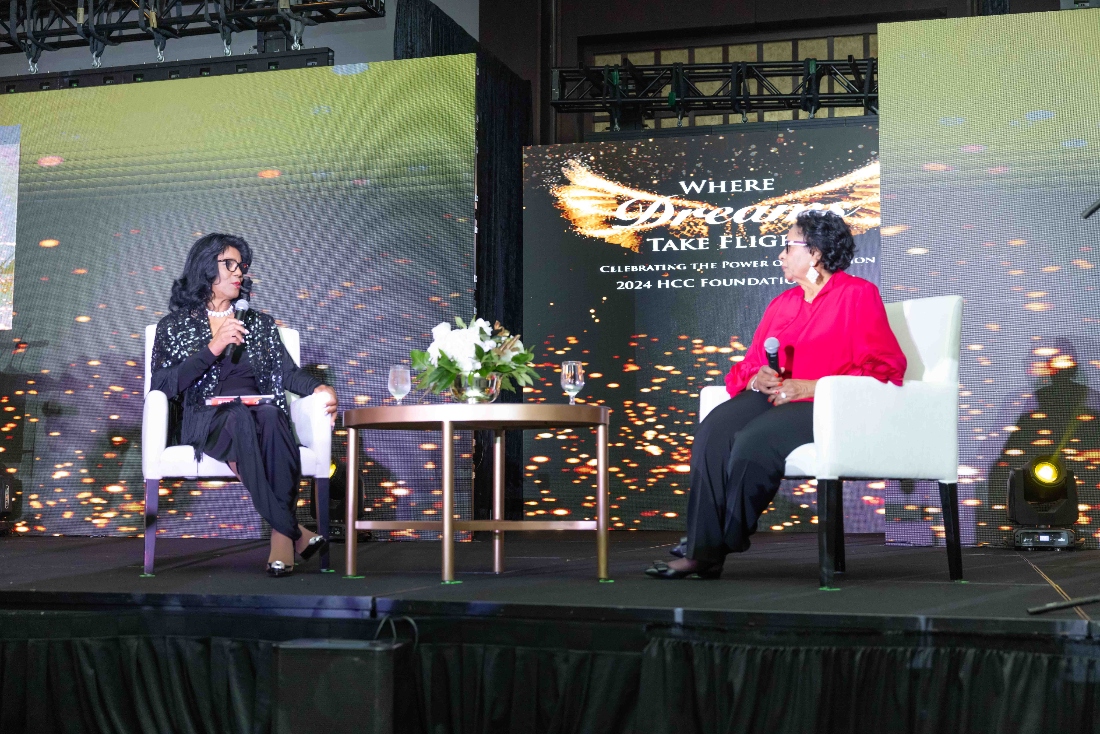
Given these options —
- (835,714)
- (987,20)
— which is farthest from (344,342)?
(835,714)

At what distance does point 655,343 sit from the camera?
6.04 metres

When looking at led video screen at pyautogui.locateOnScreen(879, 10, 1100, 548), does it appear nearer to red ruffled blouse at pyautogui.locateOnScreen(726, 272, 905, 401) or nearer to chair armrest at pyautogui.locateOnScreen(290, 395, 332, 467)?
red ruffled blouse at pyautogui.locateOnScreen(726, 272, 905, 401)

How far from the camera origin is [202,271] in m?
3.92

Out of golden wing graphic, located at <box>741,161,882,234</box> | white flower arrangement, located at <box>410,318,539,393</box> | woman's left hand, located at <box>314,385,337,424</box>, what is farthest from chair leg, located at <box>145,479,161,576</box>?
golden wing graphic, located at <box>741,161,882,234</box>

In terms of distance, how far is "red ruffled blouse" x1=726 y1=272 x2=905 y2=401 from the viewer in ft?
10.5

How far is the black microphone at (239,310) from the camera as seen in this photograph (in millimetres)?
3753

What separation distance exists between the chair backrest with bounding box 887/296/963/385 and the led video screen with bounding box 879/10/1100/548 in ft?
4.49

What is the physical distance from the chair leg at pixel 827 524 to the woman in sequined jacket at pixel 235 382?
1.55 m

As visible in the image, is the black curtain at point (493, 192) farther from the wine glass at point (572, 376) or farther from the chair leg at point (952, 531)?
the chair leg at point (952, 531)

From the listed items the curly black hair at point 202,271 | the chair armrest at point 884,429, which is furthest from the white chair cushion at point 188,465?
the chair armrest at point 884,429

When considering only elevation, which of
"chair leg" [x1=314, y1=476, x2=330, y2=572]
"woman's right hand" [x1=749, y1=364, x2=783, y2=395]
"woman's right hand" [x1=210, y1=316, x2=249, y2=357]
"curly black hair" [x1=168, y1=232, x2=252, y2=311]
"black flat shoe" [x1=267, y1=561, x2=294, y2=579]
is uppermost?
"curly black hair" [x1=168, y1=232, x2=252, y2=311]

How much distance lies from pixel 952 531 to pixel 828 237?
3.05 feet

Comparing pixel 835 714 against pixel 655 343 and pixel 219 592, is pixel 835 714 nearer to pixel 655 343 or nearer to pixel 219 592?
pixel 219 592

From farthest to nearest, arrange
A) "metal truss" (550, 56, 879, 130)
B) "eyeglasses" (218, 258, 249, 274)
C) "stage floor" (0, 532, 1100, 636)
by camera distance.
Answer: "metal truss" (550, 56, 879, 130), "eyeglasses" (218, 258, 249, 274), "stage floor" (0, 532, 1100, 636)
